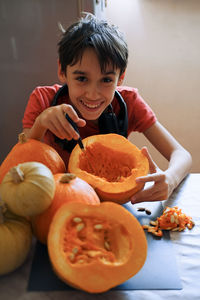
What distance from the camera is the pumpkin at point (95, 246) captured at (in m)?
0.47

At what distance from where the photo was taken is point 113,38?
3.07 feet

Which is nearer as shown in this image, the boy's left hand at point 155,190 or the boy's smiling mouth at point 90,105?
the boy's left hand at point 155,190

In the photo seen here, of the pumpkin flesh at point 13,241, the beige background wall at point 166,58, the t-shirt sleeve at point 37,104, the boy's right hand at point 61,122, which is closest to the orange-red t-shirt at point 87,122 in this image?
the t-shirt sleeve at point 37,104

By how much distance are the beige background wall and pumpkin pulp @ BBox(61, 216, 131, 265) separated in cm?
183

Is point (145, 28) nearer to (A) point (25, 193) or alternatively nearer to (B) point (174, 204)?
(B) point (174, 204)

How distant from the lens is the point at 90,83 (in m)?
0.92

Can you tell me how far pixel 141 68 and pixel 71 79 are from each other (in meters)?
1.37

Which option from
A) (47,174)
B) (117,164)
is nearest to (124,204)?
(117,164)

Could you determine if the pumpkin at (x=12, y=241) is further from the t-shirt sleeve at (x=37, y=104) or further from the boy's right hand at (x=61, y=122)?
the t-shirt sleeve at (x=37, y=104)

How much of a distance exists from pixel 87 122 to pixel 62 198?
0.60 metres

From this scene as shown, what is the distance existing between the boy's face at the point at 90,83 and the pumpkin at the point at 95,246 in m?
0.49

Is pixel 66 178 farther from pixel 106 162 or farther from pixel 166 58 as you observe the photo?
pixel 166 58

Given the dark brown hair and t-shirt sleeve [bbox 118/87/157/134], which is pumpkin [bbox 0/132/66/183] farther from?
t-shirt sleeve [bbox 118/87/157/134]

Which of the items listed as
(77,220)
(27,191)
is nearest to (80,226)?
(77,220)
